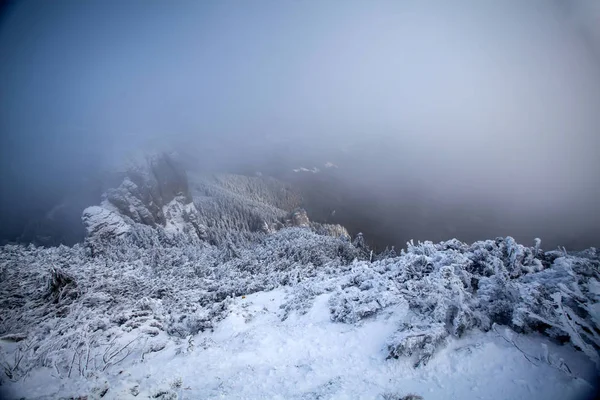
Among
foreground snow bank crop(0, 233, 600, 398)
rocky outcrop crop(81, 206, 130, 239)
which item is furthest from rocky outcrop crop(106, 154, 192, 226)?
foreground snow bank crop(0, 233, 600, 398)

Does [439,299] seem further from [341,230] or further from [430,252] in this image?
[341,230]

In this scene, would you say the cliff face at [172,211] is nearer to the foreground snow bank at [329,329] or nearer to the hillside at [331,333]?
the hillside at [331,333]

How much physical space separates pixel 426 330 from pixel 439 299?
1955 millimetres

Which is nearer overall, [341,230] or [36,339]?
[36,339]

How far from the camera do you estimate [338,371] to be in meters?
12.0

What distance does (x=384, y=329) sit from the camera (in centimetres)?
1419

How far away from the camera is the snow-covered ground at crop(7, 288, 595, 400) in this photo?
9.33 metres

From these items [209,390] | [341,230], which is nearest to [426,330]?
[209,390]

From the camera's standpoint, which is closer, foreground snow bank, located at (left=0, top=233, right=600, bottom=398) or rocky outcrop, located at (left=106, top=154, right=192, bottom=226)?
foreground snow bank, located at (left=0, top=233, right=600, bottom=398)

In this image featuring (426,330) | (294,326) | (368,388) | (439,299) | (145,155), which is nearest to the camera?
(368,388)

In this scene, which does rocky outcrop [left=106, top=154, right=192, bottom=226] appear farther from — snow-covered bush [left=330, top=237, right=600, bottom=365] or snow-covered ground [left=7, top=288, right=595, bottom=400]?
snow-covered bush [left=330, top=237, right=600, bottom=365]

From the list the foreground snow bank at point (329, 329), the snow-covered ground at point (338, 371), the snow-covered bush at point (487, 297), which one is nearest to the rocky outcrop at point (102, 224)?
the foreground snow bank at point (329, 329)

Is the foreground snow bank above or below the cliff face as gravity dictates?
above

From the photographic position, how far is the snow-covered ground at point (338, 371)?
367 inches
